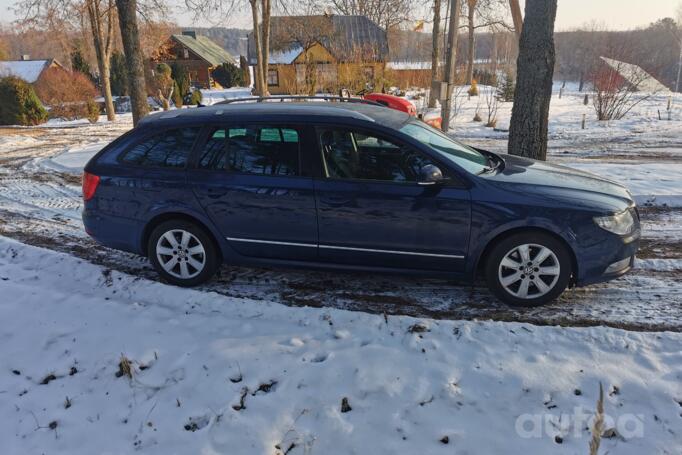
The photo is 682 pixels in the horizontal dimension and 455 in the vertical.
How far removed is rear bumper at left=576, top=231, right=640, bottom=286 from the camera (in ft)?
12.8

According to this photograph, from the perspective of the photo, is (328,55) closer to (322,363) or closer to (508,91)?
(508,91)

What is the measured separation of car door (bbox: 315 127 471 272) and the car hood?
562mm

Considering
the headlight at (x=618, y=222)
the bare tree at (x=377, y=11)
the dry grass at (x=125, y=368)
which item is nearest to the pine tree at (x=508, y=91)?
the bare tree at (x=377, y=11)

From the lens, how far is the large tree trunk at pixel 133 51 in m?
9.67

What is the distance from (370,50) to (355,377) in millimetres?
26896

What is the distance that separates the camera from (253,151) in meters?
4.38

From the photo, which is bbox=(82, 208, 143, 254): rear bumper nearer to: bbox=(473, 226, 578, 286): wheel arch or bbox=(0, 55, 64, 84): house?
bbox=(473, 226, 578, 286): wheel arch

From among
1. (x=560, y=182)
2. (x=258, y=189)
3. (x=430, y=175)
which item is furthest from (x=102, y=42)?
(x=560, y=182)

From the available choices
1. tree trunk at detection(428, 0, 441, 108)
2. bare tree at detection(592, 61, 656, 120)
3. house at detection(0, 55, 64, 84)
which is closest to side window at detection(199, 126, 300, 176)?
bare tree at detection(592, 61, 656, 120)

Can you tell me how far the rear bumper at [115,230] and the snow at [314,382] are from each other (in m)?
0.72

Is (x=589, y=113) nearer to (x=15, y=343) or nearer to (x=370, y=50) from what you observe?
(x=370, y=50)

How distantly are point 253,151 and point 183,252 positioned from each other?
46.8 inches

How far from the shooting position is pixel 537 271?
3.99 m

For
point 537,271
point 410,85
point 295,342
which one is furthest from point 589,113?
point 295,342
